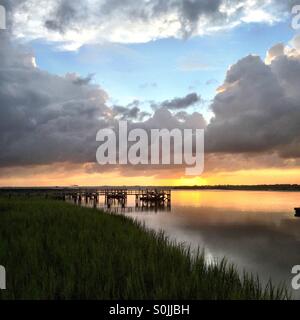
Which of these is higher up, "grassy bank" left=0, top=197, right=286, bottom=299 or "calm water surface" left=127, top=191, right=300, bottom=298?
"grassy bank" left=0, top=197, right=286, bottom=299

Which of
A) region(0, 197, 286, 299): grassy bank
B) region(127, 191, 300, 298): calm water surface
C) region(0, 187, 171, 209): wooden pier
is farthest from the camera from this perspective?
region(0, 187, 171, 209): wooden pier

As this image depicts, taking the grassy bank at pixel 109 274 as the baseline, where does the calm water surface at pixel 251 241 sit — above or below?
below

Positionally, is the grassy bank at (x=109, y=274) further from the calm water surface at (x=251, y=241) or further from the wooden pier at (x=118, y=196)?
the wooden pier at (x=118, y=196)

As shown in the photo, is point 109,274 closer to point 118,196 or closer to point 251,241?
point 251,241

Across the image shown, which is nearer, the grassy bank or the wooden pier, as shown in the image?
the grassy bank

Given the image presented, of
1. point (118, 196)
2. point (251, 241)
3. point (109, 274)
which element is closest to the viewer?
point (109, 274)

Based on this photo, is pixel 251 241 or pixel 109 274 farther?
pixel 251 241

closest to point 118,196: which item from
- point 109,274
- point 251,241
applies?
point 251,241

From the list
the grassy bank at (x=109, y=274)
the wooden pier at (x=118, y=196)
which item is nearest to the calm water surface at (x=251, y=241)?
the grassy bank at (x=109, y=274)

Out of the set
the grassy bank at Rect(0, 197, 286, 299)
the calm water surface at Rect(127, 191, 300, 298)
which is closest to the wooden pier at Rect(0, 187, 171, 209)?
the calm water surface at Rect(127, 191, 300, 298)

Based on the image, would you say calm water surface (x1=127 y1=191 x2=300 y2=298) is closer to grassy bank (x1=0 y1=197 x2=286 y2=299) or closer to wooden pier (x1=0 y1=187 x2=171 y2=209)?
grassy bank (x1=0 y1=197 x2=286 y2=299)

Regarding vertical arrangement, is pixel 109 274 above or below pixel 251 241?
above

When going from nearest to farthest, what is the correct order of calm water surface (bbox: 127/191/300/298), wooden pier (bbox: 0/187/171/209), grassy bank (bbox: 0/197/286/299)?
grassy bank (bbox: 0/197/286/299)
calm water surface (bbox: 127/191/300/298)
wooden pier (bbox: 0/187/171/209)
